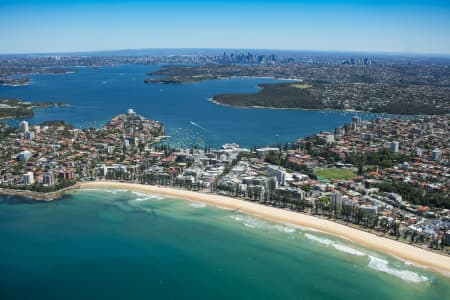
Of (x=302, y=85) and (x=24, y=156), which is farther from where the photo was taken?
(x=302, y=85)

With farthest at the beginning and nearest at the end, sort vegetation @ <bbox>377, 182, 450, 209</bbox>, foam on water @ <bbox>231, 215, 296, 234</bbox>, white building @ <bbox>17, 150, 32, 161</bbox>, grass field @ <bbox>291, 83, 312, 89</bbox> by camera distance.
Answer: grass field @ <bbox>291, 83, 312, 89</bbox> < white building @ <bbox>17, 150, 32, 161</bbox> < vegetation @ <bbox>377, 182, 450, 209</bbox> < foam on water @ <bbox>231, 215, 296, 234</bbox>

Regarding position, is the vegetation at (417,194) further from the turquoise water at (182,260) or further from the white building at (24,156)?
the white building at (24,156)

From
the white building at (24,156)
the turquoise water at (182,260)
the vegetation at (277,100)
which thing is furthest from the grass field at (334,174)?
the vegetation at (277,100)

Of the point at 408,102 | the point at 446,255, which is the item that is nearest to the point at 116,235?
the point at 446,255

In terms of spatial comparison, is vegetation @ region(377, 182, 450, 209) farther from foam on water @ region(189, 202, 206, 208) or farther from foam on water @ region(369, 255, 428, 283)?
foam on water @ region(189, 202, 206, 208)

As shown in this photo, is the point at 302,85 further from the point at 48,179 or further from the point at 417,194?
the point at 48,179

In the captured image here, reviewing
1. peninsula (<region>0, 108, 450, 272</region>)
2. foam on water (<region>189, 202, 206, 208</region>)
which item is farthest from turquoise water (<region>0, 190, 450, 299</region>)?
peninsula (<region>0, 108, 450, 272</region>)

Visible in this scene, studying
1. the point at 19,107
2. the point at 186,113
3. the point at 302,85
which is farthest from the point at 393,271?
the point at 302,85
